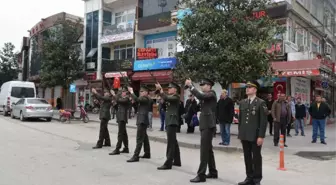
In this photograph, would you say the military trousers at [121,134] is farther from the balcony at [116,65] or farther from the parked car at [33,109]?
the balcony at [116,65]

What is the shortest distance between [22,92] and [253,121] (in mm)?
21044

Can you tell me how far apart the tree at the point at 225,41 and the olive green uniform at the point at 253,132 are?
5.97m

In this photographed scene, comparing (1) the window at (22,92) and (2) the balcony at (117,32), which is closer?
(1) the window at (22,92)

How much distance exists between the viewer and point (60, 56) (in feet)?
91.2

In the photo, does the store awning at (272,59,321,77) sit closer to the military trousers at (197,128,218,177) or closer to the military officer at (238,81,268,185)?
the military officer at (238,81,268,185)

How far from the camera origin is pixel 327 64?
58.1 ft

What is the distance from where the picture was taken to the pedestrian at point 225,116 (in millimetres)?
11234

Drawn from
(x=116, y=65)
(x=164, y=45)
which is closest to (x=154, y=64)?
(x=164, y=45)

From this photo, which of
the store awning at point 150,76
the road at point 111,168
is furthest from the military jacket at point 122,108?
the store awning at point 150,76

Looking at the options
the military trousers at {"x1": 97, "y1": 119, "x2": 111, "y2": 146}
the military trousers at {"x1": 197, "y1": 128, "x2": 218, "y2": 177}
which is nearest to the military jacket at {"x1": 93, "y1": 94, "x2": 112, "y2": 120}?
the military trousers at {"x1": 97, "y1": 119, "x2": 111, "y2": 146}

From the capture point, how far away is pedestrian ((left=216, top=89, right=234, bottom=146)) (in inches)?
442

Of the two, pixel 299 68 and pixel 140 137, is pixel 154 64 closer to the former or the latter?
pixel 299 68

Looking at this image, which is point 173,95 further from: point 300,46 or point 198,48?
point 300,46

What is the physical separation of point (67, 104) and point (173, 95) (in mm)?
30067
